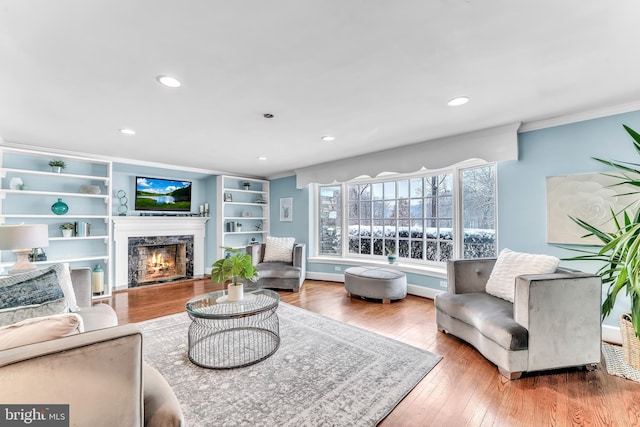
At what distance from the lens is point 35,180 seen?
4.19 m

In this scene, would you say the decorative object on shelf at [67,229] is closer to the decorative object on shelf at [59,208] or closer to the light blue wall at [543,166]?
the decorative object on shelf at [59,208]

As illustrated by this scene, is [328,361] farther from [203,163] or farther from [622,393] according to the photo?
[203,163]

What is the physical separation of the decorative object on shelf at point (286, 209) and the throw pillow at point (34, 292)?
430 centimetres

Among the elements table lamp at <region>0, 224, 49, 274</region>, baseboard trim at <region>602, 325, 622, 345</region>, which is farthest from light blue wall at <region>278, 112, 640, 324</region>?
table lamp at <region>0, 224, 49, 274</region>

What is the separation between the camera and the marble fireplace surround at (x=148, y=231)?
502 cm

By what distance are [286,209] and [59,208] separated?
374 cm

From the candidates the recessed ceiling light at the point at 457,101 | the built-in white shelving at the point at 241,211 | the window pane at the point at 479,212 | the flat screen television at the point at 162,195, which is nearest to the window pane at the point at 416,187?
the window pane at the point at 479,212

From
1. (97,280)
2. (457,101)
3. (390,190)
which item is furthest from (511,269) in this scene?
(97,280)

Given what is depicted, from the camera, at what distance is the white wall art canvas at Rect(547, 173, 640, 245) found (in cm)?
265

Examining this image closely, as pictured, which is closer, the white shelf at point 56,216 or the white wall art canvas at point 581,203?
the white wall art canvas at point 581,203

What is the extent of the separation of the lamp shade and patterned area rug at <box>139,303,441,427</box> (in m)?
1.49

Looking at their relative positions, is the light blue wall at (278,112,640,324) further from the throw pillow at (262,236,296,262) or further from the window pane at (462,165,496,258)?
the throw pillow at (262,236,296,262)

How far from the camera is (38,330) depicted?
1120 mm

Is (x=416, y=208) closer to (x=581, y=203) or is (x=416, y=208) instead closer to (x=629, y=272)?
(x=581, y=203)
